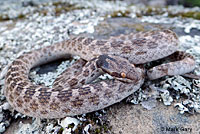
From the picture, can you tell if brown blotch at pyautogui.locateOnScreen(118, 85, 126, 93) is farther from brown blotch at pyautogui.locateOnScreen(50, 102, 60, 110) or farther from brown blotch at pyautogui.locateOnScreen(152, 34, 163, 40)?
brown blotch at pyautogui.locateOnScreen(152, 34, 163, 40)

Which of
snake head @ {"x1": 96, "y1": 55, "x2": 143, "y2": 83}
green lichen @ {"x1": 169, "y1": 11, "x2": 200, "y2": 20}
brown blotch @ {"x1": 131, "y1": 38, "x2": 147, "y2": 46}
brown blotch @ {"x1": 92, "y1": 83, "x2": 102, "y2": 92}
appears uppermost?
brown blotch @ {"x1": 131, "y1": 38, "x2": 147, "y2": 46}

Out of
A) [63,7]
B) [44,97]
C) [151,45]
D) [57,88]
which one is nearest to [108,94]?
[57,88]

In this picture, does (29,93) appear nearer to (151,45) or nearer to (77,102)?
(77,102)

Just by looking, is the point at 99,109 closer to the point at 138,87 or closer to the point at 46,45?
the point at 138,87

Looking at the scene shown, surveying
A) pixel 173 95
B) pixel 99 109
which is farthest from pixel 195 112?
pixel 99 109

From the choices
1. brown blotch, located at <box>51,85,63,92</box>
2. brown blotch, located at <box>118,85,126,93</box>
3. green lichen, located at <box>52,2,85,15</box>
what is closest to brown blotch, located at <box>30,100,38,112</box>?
brown blotch, located at <box>51,85,63,92</box>

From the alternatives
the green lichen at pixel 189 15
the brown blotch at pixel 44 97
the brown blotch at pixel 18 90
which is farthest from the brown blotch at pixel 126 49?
the green lichen at pixel 189 15

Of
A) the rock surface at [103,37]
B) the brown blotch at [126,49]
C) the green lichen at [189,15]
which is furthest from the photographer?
the green lichen at [189,15]

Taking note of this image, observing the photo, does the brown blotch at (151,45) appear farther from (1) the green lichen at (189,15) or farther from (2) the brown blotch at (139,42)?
Answer: (1) the green lichen at (189,15)
